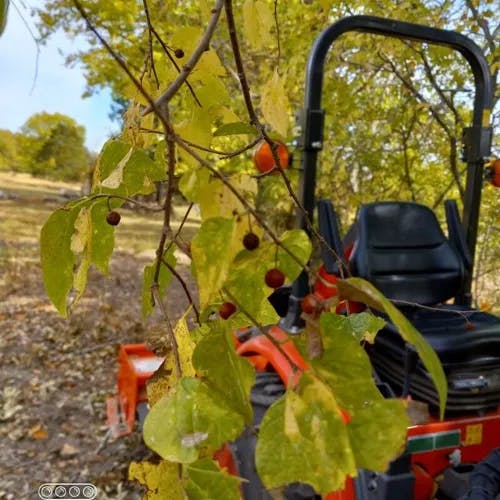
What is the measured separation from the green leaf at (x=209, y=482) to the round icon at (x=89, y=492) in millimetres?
2188

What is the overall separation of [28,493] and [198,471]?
2612mm

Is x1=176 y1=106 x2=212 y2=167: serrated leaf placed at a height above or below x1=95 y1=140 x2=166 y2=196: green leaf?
above

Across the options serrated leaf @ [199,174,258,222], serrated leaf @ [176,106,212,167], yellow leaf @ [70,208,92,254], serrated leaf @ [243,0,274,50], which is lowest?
yellow leaf @ [70,208,92,254]

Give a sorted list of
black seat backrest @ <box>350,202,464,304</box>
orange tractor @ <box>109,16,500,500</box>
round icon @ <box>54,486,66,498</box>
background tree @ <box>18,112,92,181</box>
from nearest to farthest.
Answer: orange tractor @ <box>109,16,500,500</box>
black seat backrest @ <box>350,202,464,304</box>
round icon @ <box>54,486,66,498</box>
background tree @ <box>18,112,92,181</box>

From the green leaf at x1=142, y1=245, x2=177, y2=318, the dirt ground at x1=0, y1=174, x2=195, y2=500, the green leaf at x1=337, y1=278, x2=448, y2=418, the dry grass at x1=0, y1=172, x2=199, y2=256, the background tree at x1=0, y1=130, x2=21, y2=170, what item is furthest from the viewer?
the dry grass at x1=0, y1=172, x2=199, y2=256

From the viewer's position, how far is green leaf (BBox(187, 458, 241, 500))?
0.38 metres

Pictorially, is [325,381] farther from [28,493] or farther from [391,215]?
[28,493]

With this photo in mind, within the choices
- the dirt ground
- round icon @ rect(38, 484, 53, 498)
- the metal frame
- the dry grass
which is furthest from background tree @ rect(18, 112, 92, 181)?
the metal frame

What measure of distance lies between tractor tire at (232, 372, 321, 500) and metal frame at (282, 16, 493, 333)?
214 mm

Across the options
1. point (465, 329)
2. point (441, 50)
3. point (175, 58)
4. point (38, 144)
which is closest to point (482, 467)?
point (465, 329)

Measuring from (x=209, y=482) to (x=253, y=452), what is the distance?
57.3 inches

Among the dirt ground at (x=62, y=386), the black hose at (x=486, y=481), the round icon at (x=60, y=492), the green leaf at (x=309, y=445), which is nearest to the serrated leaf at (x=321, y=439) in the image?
the green leaf at (x=309, y=445)

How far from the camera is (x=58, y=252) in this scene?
52cm

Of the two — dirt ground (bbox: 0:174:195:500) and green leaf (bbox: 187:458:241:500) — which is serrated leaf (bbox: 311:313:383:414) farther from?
dirt ground (bbox: 0:174:195:500)
